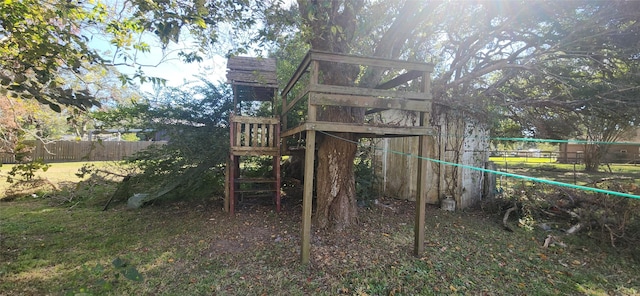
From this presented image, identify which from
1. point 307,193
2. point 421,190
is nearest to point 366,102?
point 307,193

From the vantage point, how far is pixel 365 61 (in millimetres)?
3334

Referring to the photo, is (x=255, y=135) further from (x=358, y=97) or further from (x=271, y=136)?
(x=358, y=97)

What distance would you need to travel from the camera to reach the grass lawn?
110 inches

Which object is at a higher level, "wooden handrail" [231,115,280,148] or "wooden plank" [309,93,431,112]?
"wooden plank" [309,93,431,112]

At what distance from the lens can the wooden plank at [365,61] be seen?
3.17 metres

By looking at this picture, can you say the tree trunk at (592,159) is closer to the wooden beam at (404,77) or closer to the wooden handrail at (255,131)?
the wooden beam at (404,77)

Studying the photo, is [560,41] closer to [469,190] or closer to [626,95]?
[626,95]

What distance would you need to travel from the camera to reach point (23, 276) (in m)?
2.88

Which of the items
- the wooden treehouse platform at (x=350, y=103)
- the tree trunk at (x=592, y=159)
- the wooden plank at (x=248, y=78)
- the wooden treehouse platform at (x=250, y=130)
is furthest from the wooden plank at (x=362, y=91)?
the tree trunk at (x=592, y=159)

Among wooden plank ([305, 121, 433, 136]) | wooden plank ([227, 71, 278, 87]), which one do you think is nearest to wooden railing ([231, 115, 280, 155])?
wooden plank ([227, 71, 278, 87])

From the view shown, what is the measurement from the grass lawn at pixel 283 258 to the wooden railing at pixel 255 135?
1.20 m

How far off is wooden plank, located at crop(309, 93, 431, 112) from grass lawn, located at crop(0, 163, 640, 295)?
183 centimetres

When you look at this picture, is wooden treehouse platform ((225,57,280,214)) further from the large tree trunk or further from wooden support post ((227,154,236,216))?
the large tree trunk

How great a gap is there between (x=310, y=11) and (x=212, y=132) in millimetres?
3609
